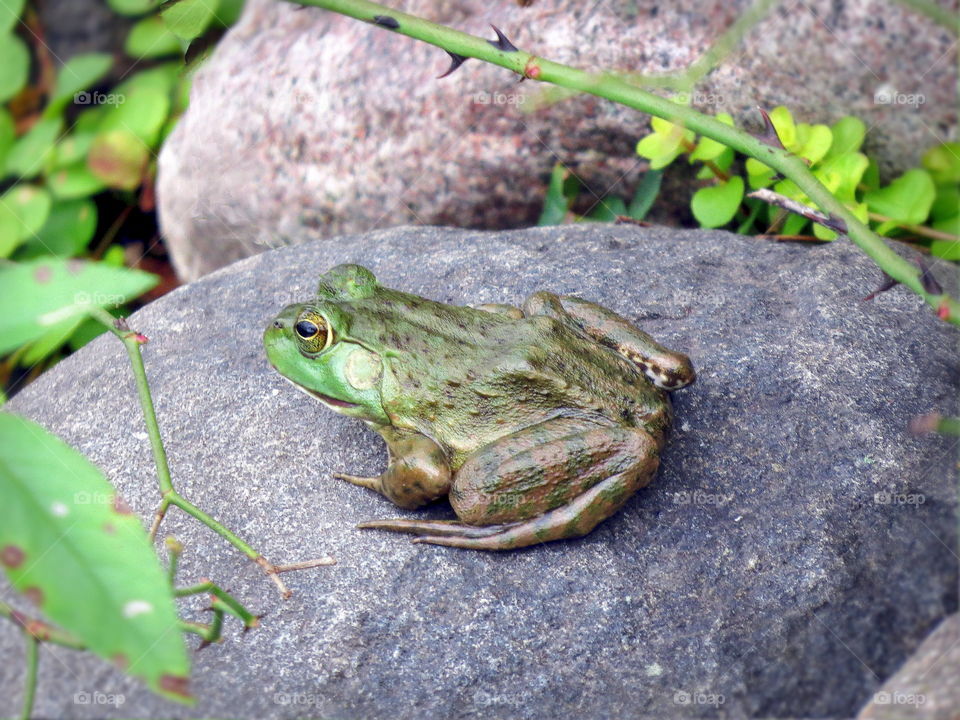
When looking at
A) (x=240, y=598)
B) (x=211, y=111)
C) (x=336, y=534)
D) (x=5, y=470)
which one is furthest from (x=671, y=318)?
(x=211, y=111)

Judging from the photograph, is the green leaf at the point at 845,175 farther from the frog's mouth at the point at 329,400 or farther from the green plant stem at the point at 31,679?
the green plant stem at the point at 31,679

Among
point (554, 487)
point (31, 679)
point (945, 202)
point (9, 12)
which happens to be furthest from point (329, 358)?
point (9, 12)

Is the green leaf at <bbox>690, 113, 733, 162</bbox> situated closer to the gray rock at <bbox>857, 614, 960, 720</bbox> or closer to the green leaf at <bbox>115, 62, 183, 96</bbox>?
the gray rock at <bbox>857, 614, 960, 720</bbox>

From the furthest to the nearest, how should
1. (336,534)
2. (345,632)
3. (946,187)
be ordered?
1. (946,187)
2. (336,534)
3. (345,632)

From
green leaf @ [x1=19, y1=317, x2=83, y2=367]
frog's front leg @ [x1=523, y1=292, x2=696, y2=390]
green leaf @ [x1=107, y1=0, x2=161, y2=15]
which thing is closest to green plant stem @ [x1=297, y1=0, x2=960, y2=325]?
frog's front leg @ [x1=523, y1=292, x2=696, y2=390]

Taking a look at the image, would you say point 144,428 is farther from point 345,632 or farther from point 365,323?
point 345,632

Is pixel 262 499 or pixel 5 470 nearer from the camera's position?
pixel 5 470

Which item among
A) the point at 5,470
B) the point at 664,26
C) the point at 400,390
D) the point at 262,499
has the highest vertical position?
the point at 5,470
